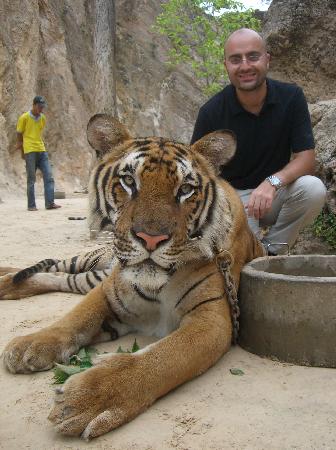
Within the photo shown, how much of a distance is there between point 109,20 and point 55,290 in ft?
23.6

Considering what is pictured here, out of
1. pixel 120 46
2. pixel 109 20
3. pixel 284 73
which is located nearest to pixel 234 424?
pixel 284 73

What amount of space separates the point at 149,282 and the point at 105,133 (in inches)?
30.6

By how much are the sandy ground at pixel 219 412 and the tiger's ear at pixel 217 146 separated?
0.91 meters

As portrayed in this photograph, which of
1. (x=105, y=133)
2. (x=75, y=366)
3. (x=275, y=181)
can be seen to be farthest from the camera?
(x=275, y=181)

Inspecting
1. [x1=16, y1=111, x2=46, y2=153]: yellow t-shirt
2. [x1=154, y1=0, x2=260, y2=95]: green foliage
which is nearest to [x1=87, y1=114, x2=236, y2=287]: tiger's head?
[x1=16, y1=111, x2=46, y2=153]: yellow t-shirt

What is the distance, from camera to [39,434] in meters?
1.75

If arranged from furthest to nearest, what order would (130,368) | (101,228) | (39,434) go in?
(101,228)
(130,368)
(39,434)

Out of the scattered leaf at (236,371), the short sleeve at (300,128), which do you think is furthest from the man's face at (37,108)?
the scattered leaf at (236,371)

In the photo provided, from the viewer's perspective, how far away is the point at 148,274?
215 centimetres

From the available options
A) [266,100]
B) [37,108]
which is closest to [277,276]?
[266,100]

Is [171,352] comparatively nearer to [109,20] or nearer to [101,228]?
[101,228]

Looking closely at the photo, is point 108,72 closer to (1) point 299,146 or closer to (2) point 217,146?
(1) point 299,146

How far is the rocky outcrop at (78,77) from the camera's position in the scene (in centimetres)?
1457

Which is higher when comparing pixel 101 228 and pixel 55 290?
pixel 101 228
